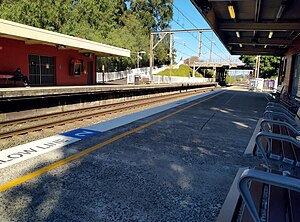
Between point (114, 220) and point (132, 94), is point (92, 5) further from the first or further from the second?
point (114, 220)

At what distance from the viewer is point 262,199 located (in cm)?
232

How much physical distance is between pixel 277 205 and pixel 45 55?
1796 cm

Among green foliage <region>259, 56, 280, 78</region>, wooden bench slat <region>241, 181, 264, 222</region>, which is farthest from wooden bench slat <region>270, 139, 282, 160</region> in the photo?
green foliage <region>259, 56, 280, 78</region>

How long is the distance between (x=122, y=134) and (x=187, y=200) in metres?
3.37

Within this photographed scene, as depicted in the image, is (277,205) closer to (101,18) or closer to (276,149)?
(276,149)

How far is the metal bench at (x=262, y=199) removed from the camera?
4.72ft

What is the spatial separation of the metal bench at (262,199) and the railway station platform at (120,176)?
34 cm

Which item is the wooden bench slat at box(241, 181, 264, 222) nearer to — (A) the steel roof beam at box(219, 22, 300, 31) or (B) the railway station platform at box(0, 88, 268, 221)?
(B) the railway station platform at box(0, 88, 268, 221)

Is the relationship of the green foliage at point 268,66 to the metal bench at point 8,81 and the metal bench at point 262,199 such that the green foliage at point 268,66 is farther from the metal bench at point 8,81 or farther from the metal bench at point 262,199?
the metal bench at point 262,199

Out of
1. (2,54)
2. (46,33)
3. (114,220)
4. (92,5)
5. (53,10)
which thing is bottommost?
(114,220)

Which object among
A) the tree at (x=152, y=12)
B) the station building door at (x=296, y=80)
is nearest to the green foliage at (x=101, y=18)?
the tree at (x=152, y=12)

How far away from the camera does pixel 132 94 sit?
1734 centimetres

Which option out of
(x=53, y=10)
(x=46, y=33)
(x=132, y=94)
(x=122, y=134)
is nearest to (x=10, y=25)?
(x=46, y=33)

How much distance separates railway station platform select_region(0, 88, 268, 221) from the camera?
2.77m
